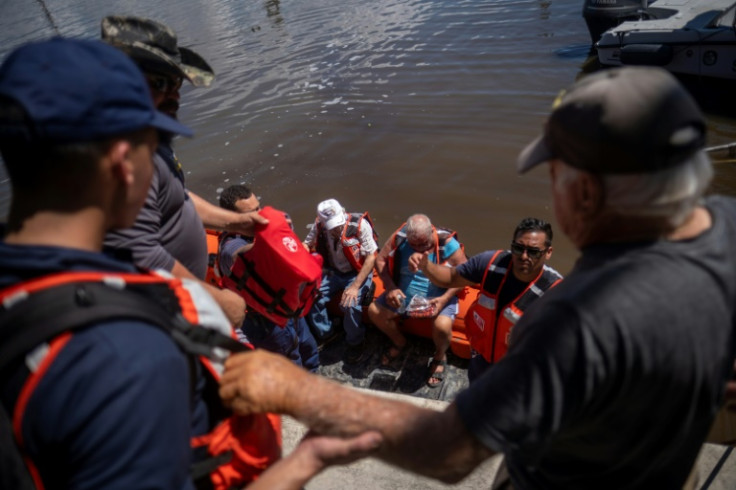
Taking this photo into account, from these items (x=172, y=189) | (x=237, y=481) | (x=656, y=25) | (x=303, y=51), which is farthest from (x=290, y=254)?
(x=303, y=51)

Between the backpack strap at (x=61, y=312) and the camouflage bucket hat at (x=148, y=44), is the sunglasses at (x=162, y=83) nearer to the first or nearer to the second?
the camouflage bucket hat at (x=148, y=44)

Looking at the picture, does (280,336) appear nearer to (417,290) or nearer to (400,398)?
(417,290)

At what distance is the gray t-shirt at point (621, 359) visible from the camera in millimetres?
1087

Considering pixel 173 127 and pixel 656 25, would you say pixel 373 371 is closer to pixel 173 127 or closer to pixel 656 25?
pixel 173 127

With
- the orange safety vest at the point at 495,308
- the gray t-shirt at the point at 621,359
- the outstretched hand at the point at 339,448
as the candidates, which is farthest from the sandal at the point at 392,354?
the gray t-shirt at the point at 621,359

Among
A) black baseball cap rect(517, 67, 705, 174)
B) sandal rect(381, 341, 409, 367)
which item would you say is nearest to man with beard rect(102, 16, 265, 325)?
black baseball cap rect(517, 67, 705, 174)

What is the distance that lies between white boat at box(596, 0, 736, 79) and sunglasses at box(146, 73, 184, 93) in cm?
1003

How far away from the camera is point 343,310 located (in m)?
5.18

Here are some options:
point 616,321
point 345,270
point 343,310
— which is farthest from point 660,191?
point 345,270

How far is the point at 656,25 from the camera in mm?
10219

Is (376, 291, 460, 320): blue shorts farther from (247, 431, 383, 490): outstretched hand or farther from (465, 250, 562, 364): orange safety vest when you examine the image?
(247, 431, 383, 490): outstretched hand

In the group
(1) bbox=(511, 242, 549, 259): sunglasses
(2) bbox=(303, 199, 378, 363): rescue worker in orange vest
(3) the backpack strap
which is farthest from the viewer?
(2) bbox=(303, 199, 378, 363): rescue worker in orange vest

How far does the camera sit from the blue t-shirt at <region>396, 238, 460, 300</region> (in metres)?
4.84

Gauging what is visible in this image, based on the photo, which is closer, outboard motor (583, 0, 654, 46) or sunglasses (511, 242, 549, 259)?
sunglasses (511, 242, 549, 259)
